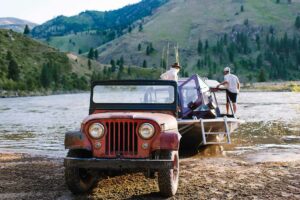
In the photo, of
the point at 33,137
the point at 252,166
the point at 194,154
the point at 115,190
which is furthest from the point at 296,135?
the point at 115,190

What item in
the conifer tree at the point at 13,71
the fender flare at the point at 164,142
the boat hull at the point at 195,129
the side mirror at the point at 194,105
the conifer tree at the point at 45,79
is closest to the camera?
the fender flare at the point at 164,142

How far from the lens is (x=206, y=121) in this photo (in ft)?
56.0

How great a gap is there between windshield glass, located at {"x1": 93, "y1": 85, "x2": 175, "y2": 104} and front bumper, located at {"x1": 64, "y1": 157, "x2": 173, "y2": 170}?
2.53 metres

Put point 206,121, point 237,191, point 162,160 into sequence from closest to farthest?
1. point 162,160
2. point 237,191
3. point 206,121

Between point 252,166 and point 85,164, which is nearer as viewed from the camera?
point 85,164

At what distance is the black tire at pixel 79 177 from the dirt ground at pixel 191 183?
0.20m

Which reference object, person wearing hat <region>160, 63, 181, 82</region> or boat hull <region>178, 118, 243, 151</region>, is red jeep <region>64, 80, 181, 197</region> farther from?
person wearing hat <region>160, 63, 181, 82</region>

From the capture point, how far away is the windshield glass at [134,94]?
12.4 m

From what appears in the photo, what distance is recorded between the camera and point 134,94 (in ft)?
42.1

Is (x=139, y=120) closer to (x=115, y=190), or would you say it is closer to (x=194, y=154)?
(x=115, y=190)

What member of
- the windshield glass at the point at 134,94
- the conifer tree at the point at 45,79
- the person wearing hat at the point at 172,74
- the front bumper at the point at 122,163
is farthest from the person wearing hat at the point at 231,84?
the conifer tree at the point at 45,79

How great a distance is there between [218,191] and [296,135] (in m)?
16.2

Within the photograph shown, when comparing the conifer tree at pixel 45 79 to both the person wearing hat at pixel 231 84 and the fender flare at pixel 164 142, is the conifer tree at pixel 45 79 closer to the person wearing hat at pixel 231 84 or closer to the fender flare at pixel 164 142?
the person wearing hat at pixel 231 84

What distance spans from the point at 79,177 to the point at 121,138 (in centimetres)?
150
